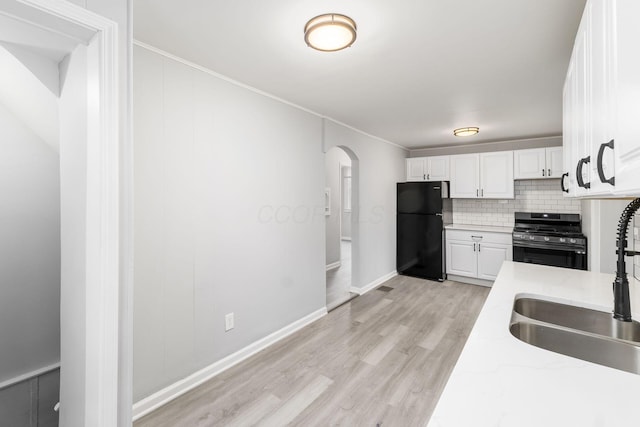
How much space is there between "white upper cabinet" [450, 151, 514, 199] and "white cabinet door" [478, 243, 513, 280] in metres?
0.79

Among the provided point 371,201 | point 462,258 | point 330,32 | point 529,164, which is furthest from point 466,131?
point 330,32

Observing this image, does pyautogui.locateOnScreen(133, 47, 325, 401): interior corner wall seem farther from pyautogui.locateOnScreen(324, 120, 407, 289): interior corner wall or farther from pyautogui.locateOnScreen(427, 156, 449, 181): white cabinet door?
pyautogui.locateOnScreen(427, 156, 449, 181): white cabinet door

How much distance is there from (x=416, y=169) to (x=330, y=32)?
4.09 metres

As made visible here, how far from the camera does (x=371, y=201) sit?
176 inches

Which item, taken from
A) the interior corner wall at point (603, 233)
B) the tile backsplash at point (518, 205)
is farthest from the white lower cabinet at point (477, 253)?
the interior corner wall at point (603, 233)

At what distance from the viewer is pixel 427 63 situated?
83.3 inches

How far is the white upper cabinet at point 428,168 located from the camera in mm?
5031

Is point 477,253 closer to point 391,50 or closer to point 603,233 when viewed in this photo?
point 603,233

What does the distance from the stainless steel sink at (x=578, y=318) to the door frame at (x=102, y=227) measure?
6.23ft

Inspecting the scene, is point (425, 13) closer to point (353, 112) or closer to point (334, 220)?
point (353, 112)

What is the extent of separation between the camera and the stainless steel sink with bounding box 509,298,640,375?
43.9 inches

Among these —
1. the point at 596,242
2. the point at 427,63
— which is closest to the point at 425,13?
the point at 427,63

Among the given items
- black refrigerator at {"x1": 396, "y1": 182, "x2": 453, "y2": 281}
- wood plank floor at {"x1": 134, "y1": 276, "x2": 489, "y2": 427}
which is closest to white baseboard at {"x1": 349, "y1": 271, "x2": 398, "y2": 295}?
black refrigerator at {"x1": 396, "y1": 182, "x2": 453, "y2": 281}

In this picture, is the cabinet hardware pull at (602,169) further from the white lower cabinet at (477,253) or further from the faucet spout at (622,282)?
the white lower cabinet at (477,253)
